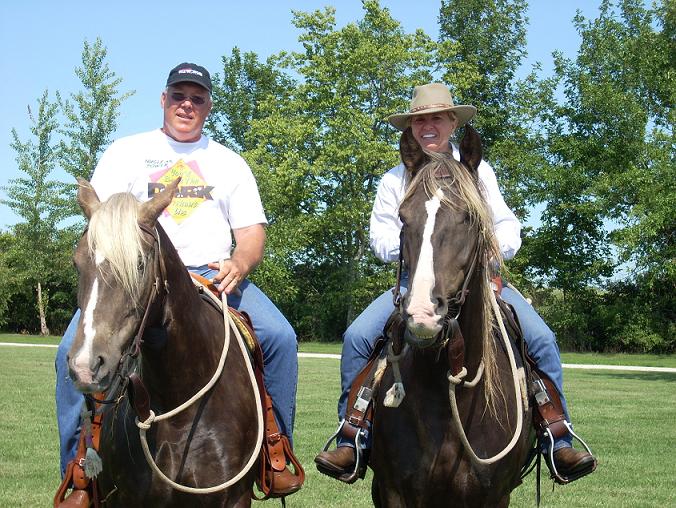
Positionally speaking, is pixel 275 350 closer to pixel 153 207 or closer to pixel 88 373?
pixel 153 207

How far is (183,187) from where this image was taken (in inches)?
241

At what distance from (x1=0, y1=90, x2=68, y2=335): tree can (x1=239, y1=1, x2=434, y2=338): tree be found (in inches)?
448

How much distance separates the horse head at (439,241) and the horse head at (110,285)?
1.31 m

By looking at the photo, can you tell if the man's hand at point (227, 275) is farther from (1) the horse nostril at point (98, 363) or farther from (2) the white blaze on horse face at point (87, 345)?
(1) the horse nostril at point (98, 363)

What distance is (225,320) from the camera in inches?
220

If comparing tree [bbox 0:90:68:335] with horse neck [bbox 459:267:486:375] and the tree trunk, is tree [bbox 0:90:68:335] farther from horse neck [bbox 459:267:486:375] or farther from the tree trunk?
horse neck [bbox 459:267:486:375]

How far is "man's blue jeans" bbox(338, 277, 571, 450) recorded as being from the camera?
6.36m

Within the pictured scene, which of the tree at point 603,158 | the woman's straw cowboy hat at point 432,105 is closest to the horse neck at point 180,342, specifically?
the woman's straw cowboy hat at point 432,105

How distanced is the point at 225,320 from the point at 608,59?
44714mm

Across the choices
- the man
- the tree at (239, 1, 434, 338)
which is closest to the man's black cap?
the man

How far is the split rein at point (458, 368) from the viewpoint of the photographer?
4.94 m

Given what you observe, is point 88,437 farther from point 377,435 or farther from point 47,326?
point 47,326

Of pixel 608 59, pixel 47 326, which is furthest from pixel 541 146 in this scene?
pixel 47 326

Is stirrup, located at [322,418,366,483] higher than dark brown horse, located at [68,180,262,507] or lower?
lower
